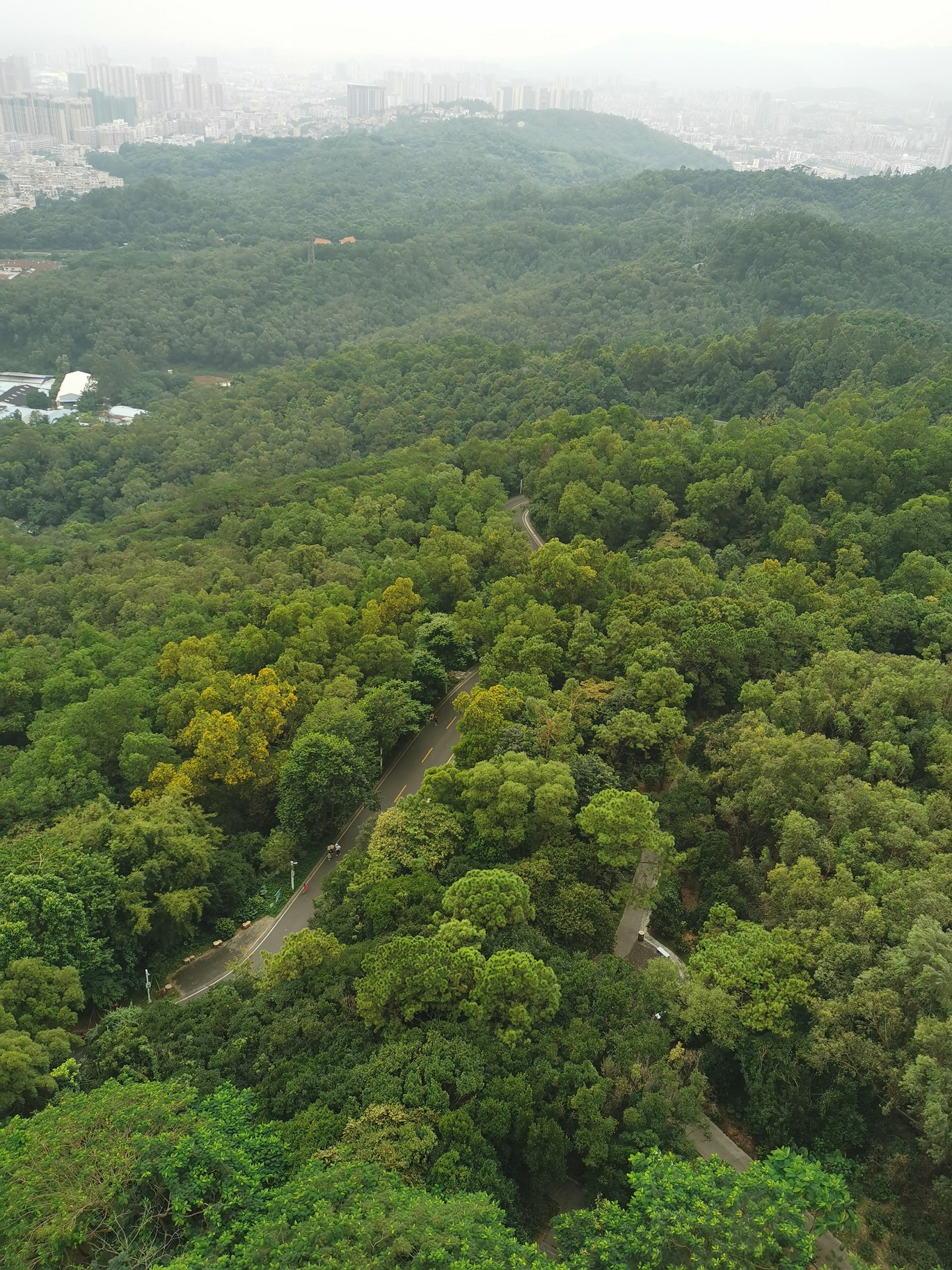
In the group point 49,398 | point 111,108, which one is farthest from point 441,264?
point 111,108

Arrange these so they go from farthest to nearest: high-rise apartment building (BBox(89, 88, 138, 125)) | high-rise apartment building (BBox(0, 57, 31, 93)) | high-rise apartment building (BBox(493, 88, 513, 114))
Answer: high-rise apartment building (BBox(493, 88, 513, 114)) < high-rise apartment building (BBox(0, 57, 31, 93)) < high-rise apartment building (BBox(89, 88, 138, 125))

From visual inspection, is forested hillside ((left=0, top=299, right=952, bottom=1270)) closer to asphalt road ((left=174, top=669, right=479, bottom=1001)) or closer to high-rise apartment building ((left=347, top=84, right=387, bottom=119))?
asphalt road ((left=174, top=669, right=479, bottom=1001))

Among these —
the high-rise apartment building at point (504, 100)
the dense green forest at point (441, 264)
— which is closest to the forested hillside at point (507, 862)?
the dense green forest at point (441, 264)

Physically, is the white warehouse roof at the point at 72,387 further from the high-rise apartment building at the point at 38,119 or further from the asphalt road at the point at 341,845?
the high-rise apartment building at the point at 38,119

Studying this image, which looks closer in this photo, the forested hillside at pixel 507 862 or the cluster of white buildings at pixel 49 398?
the forested hillside at pixel 507 862

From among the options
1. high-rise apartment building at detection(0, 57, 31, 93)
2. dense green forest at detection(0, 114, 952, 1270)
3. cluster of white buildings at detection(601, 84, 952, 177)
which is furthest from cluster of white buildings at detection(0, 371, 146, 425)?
high-rise apartment building at detection(0, 57, 31, 93)
